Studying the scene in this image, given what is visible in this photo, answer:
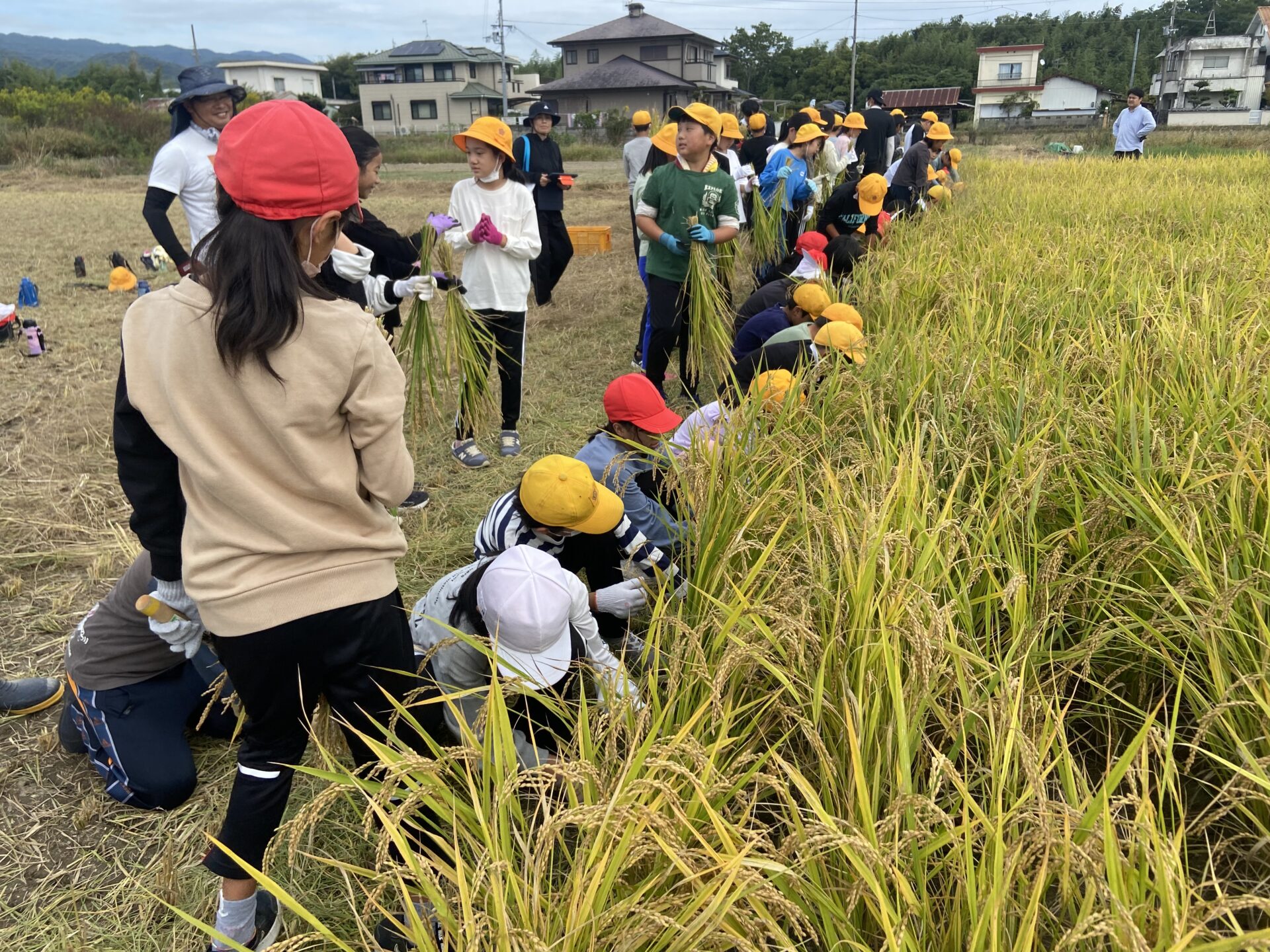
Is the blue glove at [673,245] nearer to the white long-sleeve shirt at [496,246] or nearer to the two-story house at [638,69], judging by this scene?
the white long-sleeve shirt at [496,246]

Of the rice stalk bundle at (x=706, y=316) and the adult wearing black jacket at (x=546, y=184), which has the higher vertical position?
the adult wearing black jacket at (x=546, y=184)

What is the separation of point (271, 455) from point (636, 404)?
131cm

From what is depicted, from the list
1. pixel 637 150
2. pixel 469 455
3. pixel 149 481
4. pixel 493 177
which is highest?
pixel 637 150

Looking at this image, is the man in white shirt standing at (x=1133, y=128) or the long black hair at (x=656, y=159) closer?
the long black hair at (x=656, y=159)

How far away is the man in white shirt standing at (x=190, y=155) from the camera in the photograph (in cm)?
327

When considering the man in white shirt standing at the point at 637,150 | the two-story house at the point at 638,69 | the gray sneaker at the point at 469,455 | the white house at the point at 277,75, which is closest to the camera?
the gray sneaker at the point at 469,455

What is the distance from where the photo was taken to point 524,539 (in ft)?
6.76

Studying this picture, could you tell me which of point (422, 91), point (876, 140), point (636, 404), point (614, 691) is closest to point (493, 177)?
point (636, 404)

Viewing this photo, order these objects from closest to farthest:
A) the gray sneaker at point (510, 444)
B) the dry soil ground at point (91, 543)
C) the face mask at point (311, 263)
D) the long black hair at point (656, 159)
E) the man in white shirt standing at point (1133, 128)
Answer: the face mask at point (311, 263) < the dry soil ground at point (91, 543) < the gray sneaker at point (510, 444) < the long black hair at point (656, 159) < the man in white shirt standing at point (1133, 128)

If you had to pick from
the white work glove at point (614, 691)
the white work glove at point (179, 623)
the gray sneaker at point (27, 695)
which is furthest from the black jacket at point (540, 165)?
the white work glove at point (614, 691)

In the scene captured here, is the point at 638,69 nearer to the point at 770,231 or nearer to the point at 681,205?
the point at 770,231

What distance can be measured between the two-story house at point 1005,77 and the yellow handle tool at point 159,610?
48.3 meters

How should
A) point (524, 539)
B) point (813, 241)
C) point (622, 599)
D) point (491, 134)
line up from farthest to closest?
point (813, 241) < point (491, 134) < point (622, 599) < point (524, 539)

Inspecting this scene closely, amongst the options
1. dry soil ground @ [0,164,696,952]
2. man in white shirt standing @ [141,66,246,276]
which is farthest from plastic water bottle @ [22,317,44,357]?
man in white shirt standing @ [141,66,246,276]
